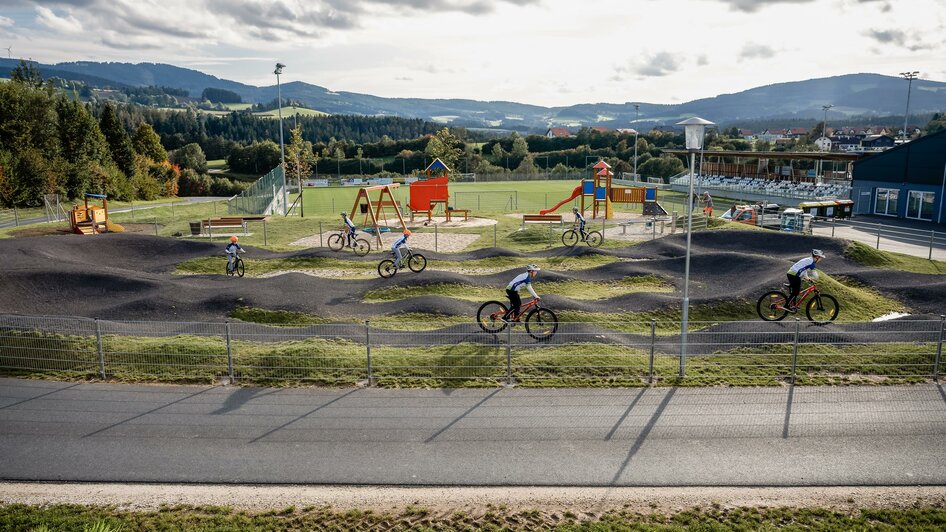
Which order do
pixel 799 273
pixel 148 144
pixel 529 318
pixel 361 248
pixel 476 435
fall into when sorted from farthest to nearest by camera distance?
pixel 148 144 → pixel 361 248 → pixel 799 273 → pixel 529 318 → pixel 476 435

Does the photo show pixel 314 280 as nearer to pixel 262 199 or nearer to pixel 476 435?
pixel 476 435

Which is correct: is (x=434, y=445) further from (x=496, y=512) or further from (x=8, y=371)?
(x=8, y=371)

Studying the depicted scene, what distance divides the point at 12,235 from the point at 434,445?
3637 centimetres

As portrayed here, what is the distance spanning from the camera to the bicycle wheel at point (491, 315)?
1691cm

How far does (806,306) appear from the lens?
61.1 ft

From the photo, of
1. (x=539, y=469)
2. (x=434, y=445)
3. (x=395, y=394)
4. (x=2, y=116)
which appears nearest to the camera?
(x=539, y=469)

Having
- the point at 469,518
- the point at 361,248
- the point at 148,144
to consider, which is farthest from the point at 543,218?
the point at 148,144

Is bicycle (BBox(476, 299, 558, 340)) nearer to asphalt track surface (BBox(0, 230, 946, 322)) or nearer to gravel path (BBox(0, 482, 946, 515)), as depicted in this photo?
asphalt track surface (BBox(0, 230, 946, 322))

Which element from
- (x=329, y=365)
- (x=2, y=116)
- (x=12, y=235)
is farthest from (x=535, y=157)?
(x=329, y=365)

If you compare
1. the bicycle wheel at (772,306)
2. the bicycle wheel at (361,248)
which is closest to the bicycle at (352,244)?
the bicycle wheel at (361,248)

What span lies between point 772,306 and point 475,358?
9.53 metres

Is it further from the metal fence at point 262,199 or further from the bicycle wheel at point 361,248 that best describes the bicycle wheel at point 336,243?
the metal fence at point 262,199

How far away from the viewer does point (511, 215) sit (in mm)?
48594

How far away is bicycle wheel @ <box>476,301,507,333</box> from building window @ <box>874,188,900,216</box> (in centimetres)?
4284
